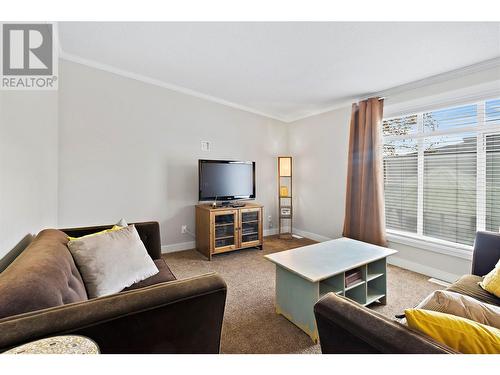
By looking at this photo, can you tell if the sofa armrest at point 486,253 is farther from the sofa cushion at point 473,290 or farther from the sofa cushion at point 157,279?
the sofa cushion at point 157,279

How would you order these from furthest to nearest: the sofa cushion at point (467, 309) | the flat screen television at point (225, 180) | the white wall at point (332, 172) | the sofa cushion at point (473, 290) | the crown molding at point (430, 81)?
1. the flat screen television at point (225, 180)
2. the white wall at point (332, 172)
3. the crown molding at point (430, 81)
4. the sofa cushion at point (473, 290)
5. the sofa cushion at point (467, 309)

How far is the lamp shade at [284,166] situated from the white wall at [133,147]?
2.54 feet

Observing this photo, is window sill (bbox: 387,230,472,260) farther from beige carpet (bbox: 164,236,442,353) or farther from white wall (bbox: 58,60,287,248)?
white wall (bbox: 58,60,287,248)

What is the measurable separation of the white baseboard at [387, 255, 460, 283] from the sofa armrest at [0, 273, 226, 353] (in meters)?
2.81

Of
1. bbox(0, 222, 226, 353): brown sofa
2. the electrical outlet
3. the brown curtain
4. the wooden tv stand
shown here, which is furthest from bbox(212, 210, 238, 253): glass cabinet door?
bbox(0, 222, 226, 353): brown sofa

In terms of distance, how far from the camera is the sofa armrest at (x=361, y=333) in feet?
2.12

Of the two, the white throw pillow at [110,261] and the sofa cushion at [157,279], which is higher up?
the white throw pillow at [110,261]

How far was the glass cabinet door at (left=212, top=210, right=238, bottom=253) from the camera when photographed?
10.2ft

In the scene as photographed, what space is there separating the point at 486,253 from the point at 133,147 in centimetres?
380

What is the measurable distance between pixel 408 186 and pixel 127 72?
4.00 metres

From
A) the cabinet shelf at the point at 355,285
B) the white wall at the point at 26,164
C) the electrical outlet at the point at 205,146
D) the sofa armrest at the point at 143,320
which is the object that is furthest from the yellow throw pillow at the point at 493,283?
the electrical outlet at the point at 205,146

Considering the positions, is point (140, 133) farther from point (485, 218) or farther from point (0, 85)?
point (485, 218)

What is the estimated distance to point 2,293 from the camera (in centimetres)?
69
